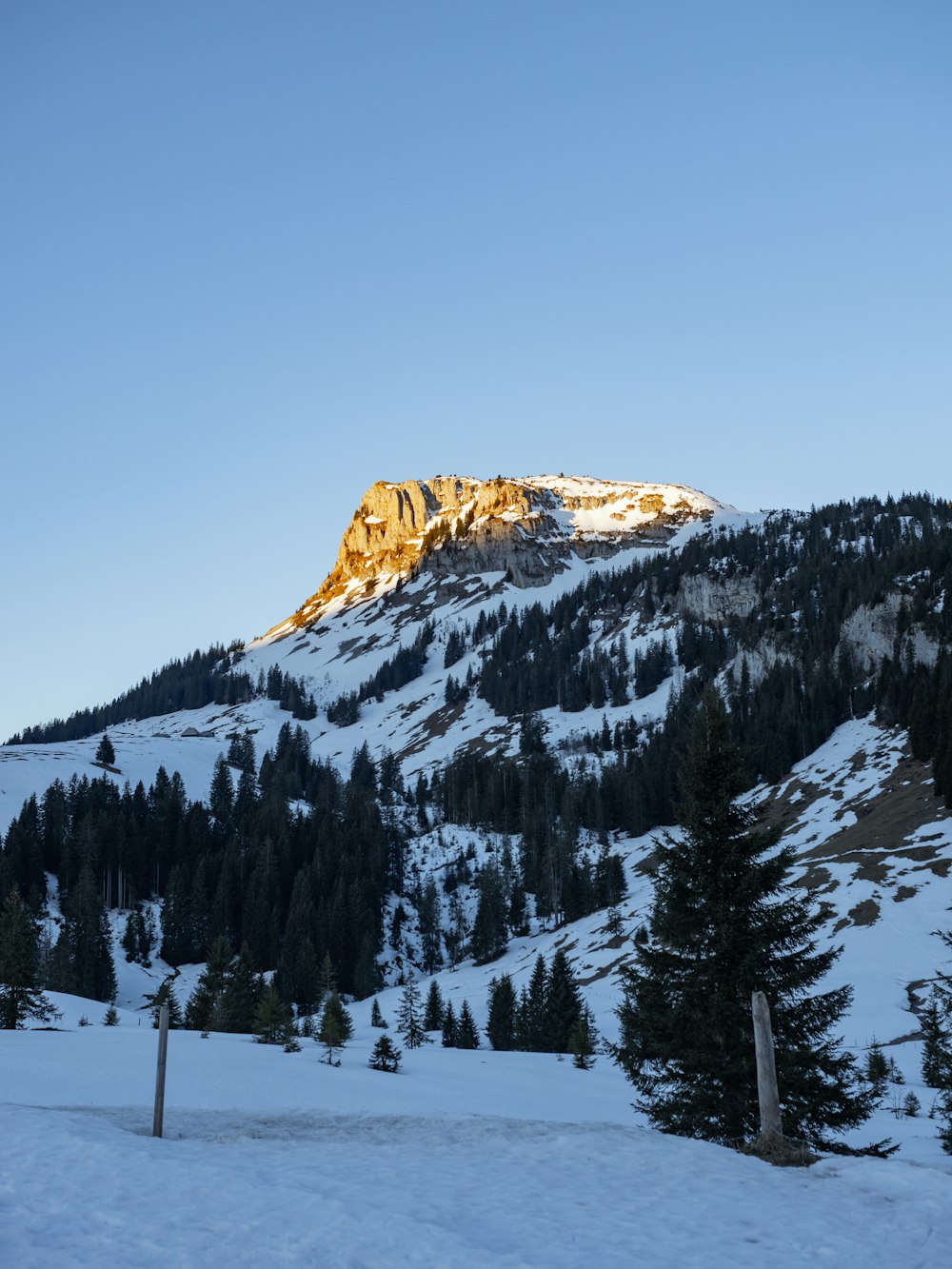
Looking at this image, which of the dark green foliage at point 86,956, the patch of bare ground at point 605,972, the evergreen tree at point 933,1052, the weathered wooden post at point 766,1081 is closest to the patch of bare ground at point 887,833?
the patch of bare ground at point 605,972

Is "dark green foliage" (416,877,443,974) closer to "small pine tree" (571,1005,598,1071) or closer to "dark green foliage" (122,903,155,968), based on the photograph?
"dark green foliage" (122,903,155,968)

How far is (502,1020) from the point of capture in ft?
210

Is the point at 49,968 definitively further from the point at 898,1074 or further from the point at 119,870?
the point at 898,1074

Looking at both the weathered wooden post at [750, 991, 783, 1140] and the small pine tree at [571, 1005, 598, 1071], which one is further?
the small pine tree at [571, 1005, 598, 1071]

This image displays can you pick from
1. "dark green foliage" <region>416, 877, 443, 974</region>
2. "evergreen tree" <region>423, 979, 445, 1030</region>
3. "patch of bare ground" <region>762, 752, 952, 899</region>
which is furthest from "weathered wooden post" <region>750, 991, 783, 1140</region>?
"dark green foliage" <region>416, 877, 443, 974</region>

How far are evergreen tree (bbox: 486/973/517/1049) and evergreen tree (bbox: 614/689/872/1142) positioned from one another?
→ 155 feet

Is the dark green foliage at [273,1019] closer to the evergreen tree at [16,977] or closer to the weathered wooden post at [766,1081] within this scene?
the evergreen tree at [16,977]

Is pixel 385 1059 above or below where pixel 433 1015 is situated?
above

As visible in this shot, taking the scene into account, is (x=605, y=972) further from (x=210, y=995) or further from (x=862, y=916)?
(x=210, y=995)

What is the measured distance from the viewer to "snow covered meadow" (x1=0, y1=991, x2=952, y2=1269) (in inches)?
354

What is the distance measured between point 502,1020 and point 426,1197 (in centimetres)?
5747

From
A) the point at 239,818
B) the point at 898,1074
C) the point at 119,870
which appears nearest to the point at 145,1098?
the point at 898,1074

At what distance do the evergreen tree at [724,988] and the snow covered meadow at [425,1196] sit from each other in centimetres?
212

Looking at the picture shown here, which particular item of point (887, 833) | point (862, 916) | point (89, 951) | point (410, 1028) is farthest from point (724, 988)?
point (89, 951)
